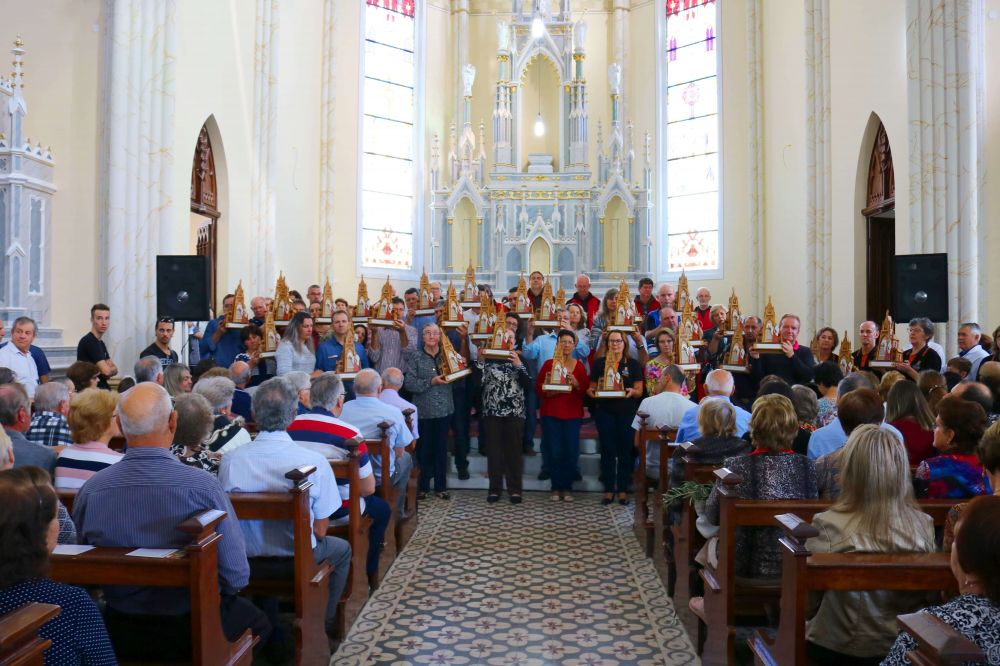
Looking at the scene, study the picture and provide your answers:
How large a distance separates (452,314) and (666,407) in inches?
111

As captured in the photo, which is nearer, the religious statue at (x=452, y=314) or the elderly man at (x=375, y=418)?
the elderly man at (x=375, y=418)

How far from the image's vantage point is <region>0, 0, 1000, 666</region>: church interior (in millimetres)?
3809

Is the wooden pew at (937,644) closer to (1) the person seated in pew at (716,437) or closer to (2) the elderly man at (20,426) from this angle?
(1) the person seated in pew at (716,437)

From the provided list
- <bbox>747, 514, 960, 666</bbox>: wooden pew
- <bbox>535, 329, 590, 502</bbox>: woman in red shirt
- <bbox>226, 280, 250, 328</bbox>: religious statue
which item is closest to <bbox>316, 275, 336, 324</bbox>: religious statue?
<bbox>226, 280, 250, 328</bbox>: religious statue

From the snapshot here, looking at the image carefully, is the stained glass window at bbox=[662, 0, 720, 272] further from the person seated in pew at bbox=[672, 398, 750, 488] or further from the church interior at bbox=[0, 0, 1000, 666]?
the person seated in pew at bbox=[672, 398, 750, 488]

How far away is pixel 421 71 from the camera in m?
17.7

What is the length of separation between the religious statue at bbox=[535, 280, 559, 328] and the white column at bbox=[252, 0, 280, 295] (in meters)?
5.44

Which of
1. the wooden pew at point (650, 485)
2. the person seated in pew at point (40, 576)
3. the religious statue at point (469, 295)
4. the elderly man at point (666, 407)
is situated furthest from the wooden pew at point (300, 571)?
the religious statue at point (469, 295)

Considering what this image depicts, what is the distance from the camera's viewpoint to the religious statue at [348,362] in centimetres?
775

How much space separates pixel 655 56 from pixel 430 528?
1308 cm

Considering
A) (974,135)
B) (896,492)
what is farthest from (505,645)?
(974,135)

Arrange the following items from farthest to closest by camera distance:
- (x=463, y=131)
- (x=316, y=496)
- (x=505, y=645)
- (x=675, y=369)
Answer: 1. (x=463, y=131)
2. (x=675, y=369)
3. (x=505, y=645)
4. (x=316, y=496)

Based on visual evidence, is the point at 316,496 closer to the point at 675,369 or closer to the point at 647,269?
the point at 675,369

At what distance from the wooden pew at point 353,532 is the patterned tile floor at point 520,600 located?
14 centimetres
